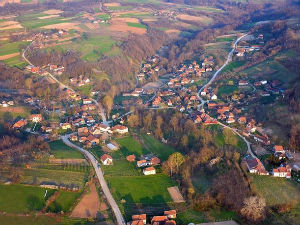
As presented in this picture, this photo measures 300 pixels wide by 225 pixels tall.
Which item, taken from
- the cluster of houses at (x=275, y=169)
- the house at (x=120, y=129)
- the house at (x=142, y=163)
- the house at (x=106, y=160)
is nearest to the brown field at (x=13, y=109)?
the house at (x=120, y=129)

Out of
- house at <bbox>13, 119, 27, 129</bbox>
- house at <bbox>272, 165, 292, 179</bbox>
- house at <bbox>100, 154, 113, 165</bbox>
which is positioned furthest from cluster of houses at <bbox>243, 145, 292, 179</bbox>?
house at <bbox>13, 119, 27, 129</bbox>

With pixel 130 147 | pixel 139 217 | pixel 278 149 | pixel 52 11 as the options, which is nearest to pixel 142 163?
pixel 130 147

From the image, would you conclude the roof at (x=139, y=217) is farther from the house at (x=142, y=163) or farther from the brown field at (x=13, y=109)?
the brown field at (x=13, y=109)

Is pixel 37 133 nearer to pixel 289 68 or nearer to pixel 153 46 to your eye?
pixel 289 68

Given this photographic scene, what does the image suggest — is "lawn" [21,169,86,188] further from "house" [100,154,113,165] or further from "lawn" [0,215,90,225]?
"lawn" [0,215,90,225]

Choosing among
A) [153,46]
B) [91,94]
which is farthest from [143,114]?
[153,46]

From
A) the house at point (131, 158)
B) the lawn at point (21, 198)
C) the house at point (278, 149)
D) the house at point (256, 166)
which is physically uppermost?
the house at point (278, 149)
